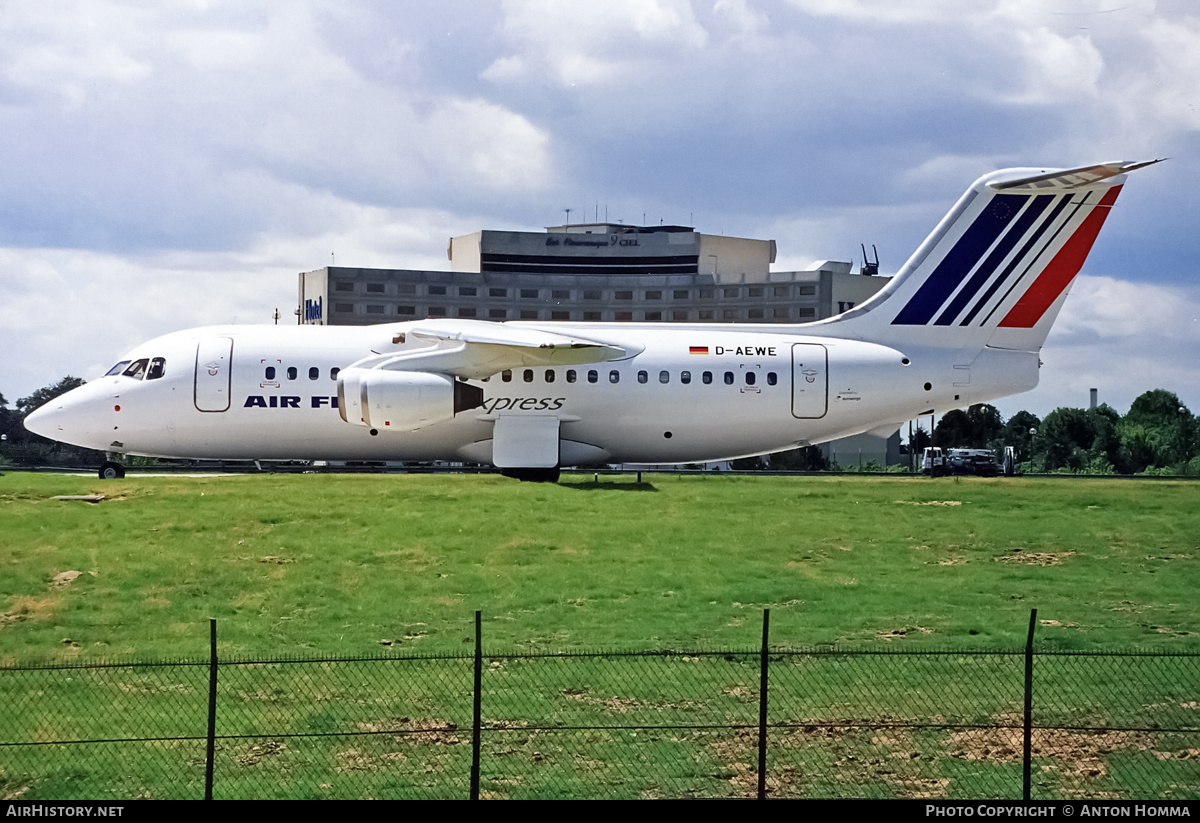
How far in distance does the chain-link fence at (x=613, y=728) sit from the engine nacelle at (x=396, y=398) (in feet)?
54.0

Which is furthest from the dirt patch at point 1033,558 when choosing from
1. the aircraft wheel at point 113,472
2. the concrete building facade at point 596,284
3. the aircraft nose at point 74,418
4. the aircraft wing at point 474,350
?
the concrete building facade at point 596,284

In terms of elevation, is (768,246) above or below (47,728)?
above

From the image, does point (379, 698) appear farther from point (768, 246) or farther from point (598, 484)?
point (768, 246)

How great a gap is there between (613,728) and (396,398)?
20382 mm

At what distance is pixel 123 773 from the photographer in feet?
43.9

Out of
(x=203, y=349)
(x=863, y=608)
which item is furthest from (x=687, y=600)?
(x=203, y=349)

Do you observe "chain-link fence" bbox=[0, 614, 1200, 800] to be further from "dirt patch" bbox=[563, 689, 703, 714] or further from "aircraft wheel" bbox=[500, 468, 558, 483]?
"aircraft wheel" bbox=[500, 468, 558, 483]

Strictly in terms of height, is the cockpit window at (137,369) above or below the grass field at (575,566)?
above

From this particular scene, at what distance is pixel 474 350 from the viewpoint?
112ft

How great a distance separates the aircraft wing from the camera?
1324 inches

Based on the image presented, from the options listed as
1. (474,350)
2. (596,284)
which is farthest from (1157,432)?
(596,284)

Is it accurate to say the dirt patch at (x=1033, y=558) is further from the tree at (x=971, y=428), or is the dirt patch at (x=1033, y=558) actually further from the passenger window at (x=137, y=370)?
the tree at (x=971, y=428)

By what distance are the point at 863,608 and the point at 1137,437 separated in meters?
63.4

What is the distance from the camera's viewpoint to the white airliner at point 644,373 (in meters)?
34.6
